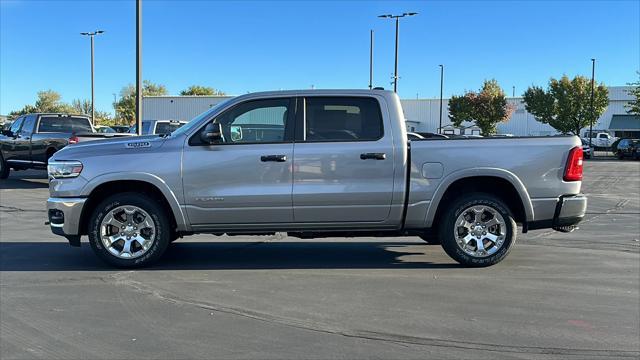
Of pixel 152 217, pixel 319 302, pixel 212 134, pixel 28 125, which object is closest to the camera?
pixel 319 302

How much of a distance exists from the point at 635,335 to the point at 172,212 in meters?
4.68

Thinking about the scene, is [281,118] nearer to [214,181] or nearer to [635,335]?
[214,181]

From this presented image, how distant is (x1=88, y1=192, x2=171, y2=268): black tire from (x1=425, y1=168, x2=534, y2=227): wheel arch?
2970 millimetres

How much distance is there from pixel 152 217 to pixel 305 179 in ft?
5.75

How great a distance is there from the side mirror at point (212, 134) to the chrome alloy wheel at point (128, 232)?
108 cm

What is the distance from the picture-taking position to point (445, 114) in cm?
7862

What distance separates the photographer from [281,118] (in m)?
6.38

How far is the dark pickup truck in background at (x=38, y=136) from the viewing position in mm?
16013

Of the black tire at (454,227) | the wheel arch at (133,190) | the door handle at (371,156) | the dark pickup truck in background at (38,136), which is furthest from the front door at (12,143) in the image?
the black tire at (454,227)

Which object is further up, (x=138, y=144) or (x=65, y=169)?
(x=138, y=144)

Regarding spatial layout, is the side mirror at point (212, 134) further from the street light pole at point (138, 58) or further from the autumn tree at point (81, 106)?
the autumn tree at point (81, 106)

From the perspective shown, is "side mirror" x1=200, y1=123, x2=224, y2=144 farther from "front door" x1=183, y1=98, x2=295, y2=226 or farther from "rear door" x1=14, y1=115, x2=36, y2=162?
"rear door" x1=14, y1=115, x2=36, y2=162

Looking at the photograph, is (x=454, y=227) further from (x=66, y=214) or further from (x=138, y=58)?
(x=138, y=58)

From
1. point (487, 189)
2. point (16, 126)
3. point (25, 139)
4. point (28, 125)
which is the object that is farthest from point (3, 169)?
point (487, 189)
